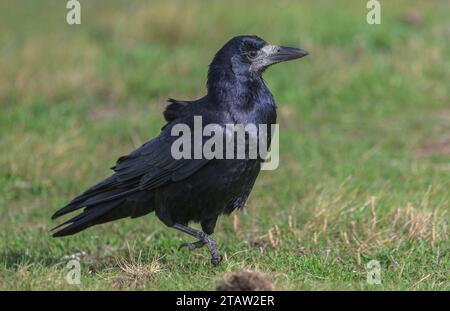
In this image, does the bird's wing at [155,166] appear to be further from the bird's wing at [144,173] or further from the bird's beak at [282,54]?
the bird's beak at [282,54]

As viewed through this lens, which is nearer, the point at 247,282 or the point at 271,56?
the point at 247,282

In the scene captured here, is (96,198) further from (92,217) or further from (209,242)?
(209,242)

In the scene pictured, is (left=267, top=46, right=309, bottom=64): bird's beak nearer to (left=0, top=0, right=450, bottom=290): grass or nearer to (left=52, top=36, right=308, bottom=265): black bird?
(left=52, top=36, right=308, bottom=265): black bird

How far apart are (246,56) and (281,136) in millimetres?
3482

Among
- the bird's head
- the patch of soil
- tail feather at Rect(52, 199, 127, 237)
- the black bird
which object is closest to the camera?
the patch of soil

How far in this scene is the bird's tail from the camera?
580cm

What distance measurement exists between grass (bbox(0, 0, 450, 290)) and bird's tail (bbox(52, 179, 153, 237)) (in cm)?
28

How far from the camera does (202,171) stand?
215 inches

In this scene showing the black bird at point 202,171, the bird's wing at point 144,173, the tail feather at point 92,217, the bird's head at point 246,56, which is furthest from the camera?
the tail feather at point 92,217

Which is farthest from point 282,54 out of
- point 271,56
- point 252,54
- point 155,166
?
point 155,166

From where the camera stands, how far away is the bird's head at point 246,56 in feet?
18.7

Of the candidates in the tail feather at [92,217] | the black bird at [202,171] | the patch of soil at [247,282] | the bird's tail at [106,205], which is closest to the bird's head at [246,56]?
the black bird at [202,171]

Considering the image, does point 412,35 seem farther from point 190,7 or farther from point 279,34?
point 190,7

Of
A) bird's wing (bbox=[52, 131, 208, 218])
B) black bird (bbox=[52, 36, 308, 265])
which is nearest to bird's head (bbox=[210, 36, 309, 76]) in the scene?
black bird (bbox=[52, 36, 308, 265])
